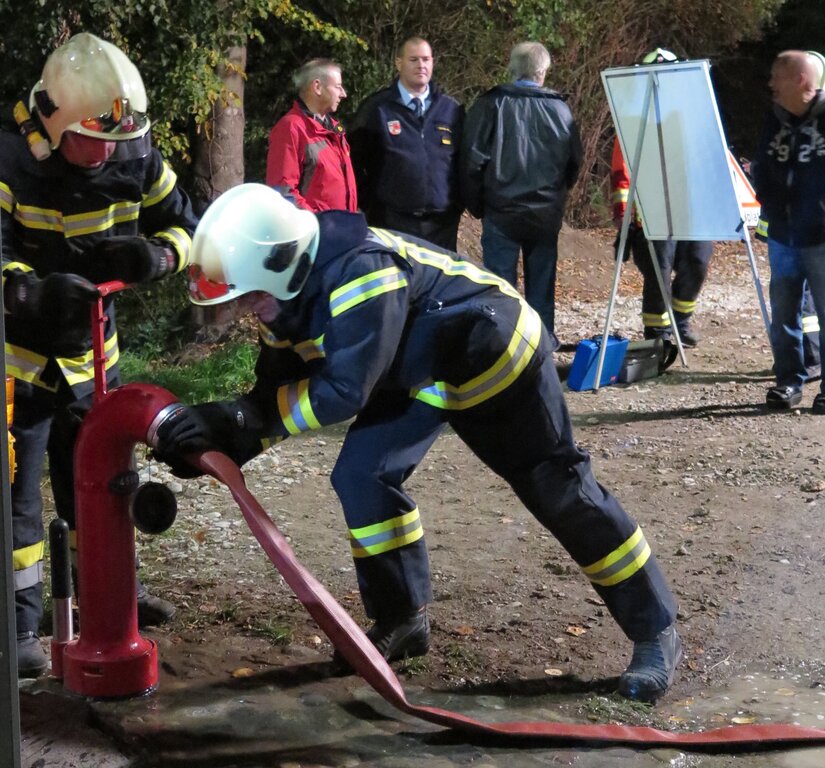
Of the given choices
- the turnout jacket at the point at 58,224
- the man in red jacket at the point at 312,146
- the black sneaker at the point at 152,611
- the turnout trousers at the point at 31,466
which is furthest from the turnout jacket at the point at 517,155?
the turnout trousers at the point at 31,466

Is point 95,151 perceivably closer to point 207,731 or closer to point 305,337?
point 305,337

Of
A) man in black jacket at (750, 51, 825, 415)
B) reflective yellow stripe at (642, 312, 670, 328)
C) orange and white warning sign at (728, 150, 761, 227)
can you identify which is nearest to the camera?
Answer: man in black jacket at (750, 51, 825, 415)

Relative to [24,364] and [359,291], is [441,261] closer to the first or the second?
[359,291]

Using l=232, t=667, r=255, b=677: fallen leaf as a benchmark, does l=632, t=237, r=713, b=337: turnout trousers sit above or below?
above

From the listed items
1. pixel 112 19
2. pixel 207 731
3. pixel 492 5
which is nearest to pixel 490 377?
pixel 207 731

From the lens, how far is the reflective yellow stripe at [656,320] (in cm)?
877

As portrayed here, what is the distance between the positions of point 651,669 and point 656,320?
5.21 m

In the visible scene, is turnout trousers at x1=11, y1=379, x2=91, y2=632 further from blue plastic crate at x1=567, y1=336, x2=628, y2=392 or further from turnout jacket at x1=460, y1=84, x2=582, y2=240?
blue plastic crate at x1=567, y1=336, x2=628, y2=392

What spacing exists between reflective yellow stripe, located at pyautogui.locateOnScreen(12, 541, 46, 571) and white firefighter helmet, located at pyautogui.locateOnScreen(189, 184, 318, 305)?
116 cm

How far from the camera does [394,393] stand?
152 inches

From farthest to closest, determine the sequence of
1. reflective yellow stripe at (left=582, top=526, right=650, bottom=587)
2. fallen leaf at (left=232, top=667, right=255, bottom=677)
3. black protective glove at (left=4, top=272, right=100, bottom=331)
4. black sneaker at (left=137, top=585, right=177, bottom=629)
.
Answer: black sneaker at (left=137, top=585, right=177, bottom=629), fallen leaf at (left=232, top=667, right=255, bottom=677), reflective yellow stripe at (left=582, top=526, right=650, bottom=587), black protective glove at (left=4, top=272, right=100, bottom=331)

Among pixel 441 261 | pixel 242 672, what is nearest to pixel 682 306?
pixel 441 261

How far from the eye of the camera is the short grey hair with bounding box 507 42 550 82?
305 inches

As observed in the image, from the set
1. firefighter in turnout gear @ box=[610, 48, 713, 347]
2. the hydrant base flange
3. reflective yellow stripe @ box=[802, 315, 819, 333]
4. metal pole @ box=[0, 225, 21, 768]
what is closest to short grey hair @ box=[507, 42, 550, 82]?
firefighter in turnout gear @ box=[610, 48, 713, 347]
